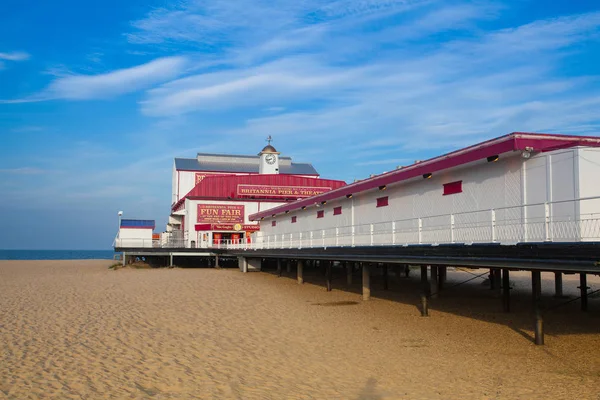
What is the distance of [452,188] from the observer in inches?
677

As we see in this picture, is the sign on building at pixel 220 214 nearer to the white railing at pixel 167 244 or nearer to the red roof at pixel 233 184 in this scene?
the red roof at pixel 233 184

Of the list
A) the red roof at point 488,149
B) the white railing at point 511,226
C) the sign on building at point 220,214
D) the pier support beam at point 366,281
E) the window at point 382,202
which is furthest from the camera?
the sign on building at point 220,214

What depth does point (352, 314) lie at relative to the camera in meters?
18.5

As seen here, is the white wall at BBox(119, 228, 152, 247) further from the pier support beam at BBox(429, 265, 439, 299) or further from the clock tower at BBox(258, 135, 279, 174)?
the pier support beam at BBox(429, 265, 439, 299)

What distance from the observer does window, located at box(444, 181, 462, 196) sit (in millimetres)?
16875

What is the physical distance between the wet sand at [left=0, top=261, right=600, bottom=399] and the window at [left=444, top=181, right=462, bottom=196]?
3.92m

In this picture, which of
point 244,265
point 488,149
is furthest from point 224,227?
point 488,149

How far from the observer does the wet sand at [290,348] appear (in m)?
10.1

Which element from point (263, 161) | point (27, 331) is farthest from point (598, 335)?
point (263, 161)

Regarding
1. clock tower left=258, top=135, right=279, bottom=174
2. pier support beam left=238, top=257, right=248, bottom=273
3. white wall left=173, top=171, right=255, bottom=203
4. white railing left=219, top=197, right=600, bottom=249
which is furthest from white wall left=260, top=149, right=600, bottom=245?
white wall left=173, top=171, right=255, bottom=203

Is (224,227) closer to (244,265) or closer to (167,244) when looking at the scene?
(167,244)

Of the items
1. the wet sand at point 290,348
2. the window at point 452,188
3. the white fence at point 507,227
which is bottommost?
the wet sand at point 290,348

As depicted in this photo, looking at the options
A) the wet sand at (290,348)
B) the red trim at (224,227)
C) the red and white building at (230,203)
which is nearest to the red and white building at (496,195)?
the wet sand at (290,348)

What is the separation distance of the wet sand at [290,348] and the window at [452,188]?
12.9 ft
